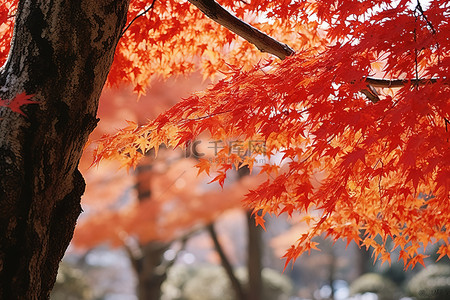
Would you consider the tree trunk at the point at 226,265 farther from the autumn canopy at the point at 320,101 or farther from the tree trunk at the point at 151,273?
the autumn canopy at the point at 320,101

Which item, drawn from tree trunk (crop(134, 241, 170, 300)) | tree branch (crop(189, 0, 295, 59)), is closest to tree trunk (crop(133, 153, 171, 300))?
tree trunk (crop(134, 241, 170, 300))

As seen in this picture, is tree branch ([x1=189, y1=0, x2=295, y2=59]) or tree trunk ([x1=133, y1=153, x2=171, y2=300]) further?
tree trunk ([x1=133, y1=153, x2=171, y2=300])

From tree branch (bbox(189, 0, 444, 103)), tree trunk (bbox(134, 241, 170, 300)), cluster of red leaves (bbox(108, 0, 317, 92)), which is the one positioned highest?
tree trunk (bbox(134, 241, 170, 300))

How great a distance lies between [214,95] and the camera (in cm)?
300

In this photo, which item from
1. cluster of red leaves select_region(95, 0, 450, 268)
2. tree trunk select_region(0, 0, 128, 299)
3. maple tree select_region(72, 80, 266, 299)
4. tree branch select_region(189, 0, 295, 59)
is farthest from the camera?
maple tree select_region(72, 80, 266, 299)

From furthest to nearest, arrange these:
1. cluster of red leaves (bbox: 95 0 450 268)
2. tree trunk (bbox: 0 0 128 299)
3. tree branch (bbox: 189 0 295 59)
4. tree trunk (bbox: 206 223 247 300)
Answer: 1. tree trunk (bbox: 206 223 247 300)
2. tree branch (bbox: 189 0 295 59)
3. cluster of red leaves (bbox: 95 0 450 268)
4. tree trunk (bbox: 0 0 128 299)

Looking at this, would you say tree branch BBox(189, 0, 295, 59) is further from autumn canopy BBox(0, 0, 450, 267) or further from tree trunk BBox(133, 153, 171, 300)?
tree trunk BBox(133, 153, 171, 300)

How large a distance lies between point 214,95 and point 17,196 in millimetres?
1249

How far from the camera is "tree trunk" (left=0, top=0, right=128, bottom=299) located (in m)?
2.44

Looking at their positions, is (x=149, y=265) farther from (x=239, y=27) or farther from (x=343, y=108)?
(x=343, y=108)

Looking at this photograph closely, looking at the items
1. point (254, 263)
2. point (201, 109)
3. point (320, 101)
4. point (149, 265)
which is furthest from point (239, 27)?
point (254, 263)

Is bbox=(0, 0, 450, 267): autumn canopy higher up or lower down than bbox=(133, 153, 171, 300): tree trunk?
lower down

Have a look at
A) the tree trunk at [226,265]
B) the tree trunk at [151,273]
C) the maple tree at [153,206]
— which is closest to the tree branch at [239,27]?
the maple tree at [153,206]

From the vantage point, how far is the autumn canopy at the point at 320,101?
2637 mm
